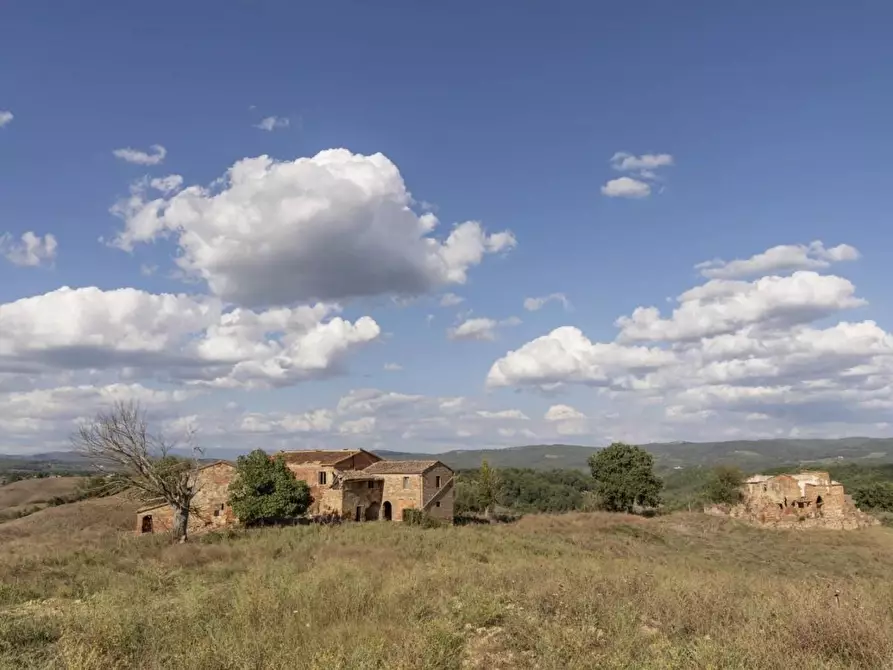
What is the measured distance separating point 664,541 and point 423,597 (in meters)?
32.7

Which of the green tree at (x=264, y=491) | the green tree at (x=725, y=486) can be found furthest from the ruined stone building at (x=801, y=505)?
the green tree at (x=264, y=491)

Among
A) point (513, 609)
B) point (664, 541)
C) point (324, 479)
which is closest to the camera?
point (513, 609)

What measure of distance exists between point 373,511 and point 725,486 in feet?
120

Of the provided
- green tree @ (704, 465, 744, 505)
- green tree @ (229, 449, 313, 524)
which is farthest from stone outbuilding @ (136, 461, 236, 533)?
green tree @ (704, 465, 744, 505)

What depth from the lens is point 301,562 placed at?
17781 millimetres

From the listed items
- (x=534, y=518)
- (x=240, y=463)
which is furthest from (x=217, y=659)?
(x=534, y=518)

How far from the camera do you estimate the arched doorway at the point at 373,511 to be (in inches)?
1736

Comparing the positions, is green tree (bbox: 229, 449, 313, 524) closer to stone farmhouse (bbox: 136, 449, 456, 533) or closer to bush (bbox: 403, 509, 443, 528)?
stone farmhouse (bbox: 136, 449, 456, 533)

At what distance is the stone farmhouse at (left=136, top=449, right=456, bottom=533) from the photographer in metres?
40.4

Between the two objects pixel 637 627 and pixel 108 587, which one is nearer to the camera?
pixel 637 627

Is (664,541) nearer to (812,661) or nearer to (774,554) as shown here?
(774,554)

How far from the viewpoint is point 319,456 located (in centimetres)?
4759

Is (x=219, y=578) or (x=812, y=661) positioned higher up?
(x=812, y=661)

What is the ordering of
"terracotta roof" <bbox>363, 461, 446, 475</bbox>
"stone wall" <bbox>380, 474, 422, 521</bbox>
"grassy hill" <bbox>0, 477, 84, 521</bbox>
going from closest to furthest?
"stone wall" <bbox>380, 474, 422, 521</bbox>
"terracotta roof" <bbox>363, 461, 446, 475</bbox>
"grassy hill" <bbox>0, 477, 84, 521</bbox>
